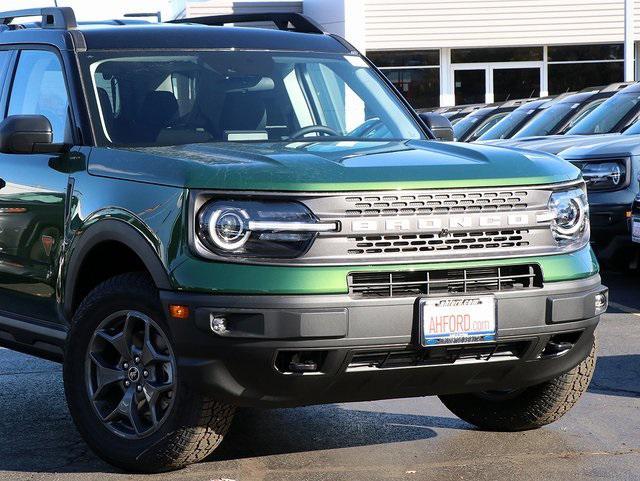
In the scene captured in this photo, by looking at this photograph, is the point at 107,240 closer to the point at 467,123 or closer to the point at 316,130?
the point at 316,130

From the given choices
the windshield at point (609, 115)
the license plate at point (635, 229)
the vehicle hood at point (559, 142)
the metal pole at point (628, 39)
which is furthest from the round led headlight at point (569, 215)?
the metal pole at point (628, 39)

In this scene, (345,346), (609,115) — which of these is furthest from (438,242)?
(609,115)

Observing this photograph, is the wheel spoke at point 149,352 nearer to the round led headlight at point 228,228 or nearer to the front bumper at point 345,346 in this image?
the front bumper at point 345,346

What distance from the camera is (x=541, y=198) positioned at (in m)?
5.00

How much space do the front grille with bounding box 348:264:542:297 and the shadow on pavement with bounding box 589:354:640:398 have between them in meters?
1.95

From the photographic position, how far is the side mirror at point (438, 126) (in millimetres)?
6412

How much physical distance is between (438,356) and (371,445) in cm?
97

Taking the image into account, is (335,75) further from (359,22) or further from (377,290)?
(359,22)

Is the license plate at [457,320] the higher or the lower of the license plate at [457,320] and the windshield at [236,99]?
the lower

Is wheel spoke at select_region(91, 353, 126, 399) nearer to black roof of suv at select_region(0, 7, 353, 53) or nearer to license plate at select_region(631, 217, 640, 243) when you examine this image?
black roof of suv at select_region(0, 7, 353, 53)

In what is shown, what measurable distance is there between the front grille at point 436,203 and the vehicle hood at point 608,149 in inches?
253

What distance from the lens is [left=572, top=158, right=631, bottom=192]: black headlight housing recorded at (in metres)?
11.0

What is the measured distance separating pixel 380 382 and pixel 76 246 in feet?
4.60

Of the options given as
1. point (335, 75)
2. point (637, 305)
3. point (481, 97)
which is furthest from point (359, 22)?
point (335, 75)
